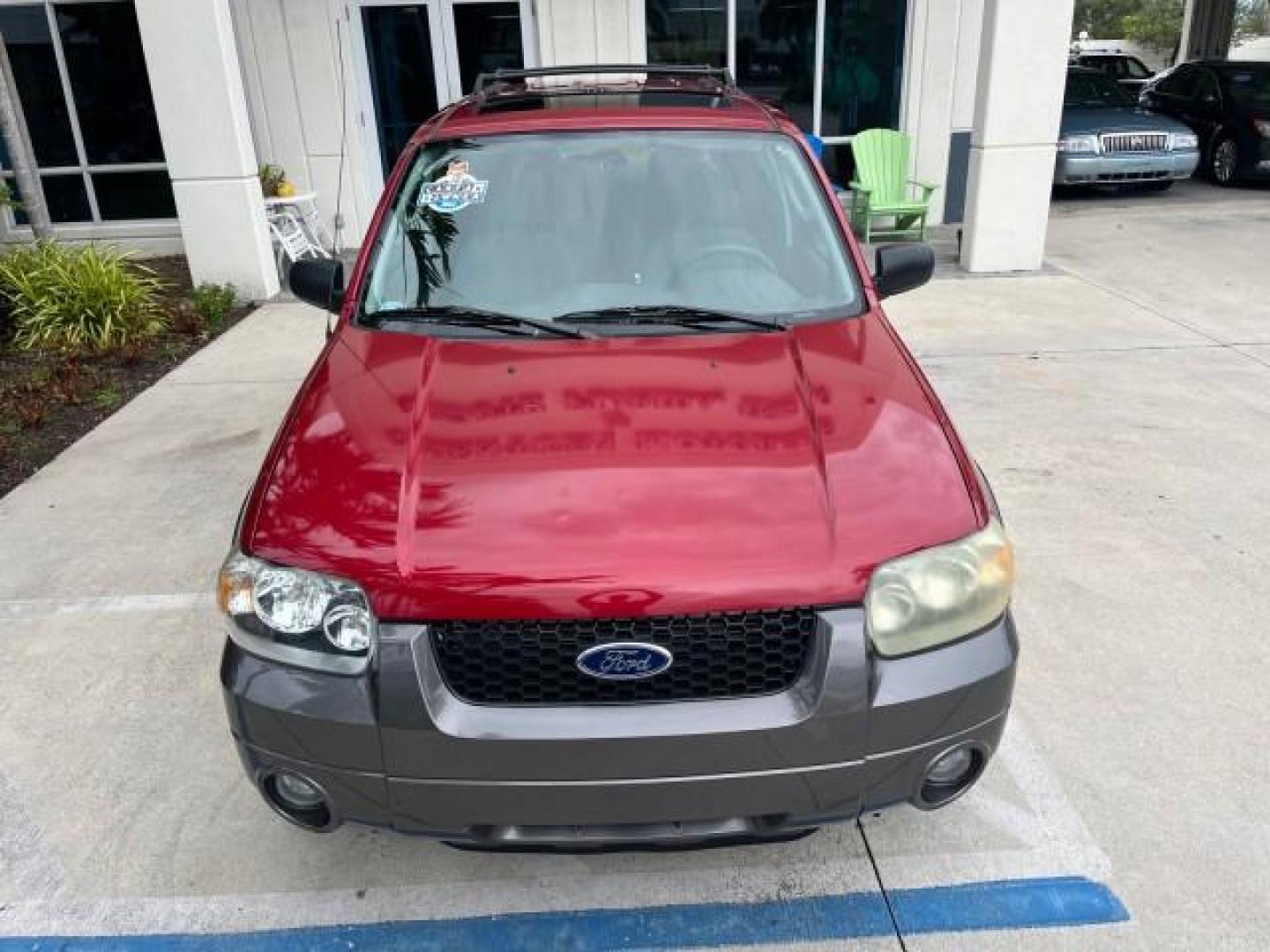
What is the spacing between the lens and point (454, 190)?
3.39 metres

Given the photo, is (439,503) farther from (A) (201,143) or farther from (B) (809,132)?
(B) (809,132)

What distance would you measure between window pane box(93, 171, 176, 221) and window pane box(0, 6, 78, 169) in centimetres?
40

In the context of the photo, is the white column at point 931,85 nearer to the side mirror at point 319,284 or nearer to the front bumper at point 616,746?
the side mirror at point 319,284

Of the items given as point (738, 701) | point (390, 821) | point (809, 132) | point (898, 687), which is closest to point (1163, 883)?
point (898, 687)

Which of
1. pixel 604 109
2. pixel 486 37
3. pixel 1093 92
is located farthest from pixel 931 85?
pixel 604 109

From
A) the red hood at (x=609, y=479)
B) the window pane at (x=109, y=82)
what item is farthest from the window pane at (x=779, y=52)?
the red hood at (x=609, y=479)

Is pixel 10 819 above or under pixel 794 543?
under

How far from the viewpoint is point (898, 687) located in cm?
208

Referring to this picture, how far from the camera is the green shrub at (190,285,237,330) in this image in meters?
8.16

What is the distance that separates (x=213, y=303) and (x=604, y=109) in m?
5.73

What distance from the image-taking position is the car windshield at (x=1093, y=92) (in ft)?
42.9

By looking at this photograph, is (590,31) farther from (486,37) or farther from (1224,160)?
(1224,160)

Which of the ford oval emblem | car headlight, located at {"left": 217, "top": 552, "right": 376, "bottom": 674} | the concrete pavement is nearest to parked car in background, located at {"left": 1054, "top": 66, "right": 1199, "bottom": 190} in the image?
the concrete pavement

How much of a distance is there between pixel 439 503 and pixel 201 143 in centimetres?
758
